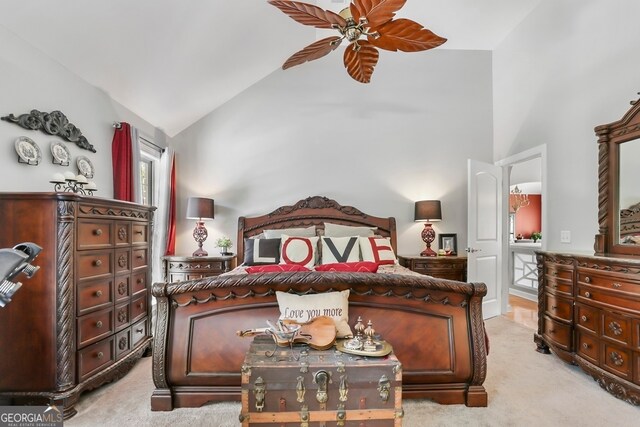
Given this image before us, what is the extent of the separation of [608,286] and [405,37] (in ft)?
7.52

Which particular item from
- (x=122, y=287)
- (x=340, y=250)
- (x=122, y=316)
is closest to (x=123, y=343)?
(x=122, y=316)

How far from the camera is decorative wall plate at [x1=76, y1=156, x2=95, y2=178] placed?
2.70 meters

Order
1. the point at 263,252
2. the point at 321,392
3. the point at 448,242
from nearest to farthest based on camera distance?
1. the point at 321,392
2. the point at 263,252
3. the point at 448,242

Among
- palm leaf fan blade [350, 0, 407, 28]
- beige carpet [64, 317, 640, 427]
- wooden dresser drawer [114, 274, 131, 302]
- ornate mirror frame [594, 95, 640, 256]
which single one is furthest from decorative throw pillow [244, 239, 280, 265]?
ornate mirror frame [594, 95, 640, 256]

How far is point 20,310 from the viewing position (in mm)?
1941

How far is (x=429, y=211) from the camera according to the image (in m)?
4.11

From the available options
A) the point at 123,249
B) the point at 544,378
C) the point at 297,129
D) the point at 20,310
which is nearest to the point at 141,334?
the point at 123,249

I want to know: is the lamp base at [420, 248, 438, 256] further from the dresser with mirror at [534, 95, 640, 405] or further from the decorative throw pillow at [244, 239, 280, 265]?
the decorative throw pillow at [244, 239, 280, 265]

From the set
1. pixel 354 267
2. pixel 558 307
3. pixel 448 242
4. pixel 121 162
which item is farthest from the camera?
pixel 448 242

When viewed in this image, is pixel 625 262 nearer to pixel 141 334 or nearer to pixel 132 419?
pixel 132 419

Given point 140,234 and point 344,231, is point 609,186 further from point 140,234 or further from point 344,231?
point 140,234

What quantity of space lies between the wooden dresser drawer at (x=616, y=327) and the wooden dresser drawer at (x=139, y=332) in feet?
11.8

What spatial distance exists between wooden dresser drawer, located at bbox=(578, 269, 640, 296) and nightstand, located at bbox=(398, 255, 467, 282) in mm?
1515

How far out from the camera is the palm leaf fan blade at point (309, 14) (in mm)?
2008
